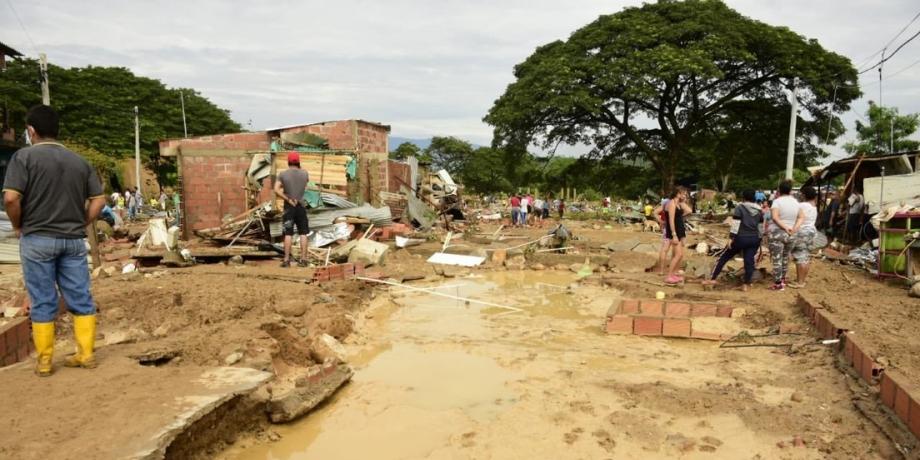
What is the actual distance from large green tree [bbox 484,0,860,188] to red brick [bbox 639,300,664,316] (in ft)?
45.7

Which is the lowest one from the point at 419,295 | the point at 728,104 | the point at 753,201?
the point at 419,295

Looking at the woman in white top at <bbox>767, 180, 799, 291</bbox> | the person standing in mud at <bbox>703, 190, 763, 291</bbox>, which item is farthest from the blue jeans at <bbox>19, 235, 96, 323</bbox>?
the woman in white top at <bbox>767, 180, 799, 291</bbox>

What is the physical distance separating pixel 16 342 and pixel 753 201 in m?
7.65

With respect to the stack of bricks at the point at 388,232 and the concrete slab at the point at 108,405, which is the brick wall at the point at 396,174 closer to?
the stack of bricks at the point at 388,232

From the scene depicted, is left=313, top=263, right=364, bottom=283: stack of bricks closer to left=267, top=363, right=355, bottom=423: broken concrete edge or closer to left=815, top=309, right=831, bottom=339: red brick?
left=267, top=363, right=355, bottom=423: broken concrete edge

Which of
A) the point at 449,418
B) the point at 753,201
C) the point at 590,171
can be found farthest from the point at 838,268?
the point at 590,171

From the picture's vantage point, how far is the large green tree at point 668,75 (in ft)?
61.1

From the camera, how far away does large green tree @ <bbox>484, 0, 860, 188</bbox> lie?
18.6 meters

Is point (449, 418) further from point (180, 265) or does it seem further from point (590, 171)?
point (590, 171)

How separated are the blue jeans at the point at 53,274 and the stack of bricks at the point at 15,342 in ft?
2.28

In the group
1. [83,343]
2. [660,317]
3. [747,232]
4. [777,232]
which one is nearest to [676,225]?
[747,232]

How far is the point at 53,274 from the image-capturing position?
11.1 ft

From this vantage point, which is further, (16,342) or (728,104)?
(728,104)

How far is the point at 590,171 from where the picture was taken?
82.6 feet
